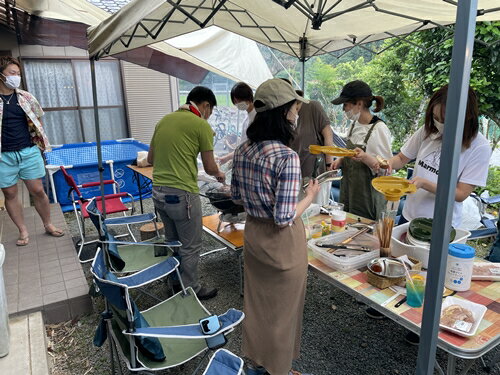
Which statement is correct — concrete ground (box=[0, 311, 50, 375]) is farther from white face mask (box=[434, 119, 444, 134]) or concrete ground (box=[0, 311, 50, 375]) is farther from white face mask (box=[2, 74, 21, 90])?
white face mask (box=[434, 119, 444, 134])

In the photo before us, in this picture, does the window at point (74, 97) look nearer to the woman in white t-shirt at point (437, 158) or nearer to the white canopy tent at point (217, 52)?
the white canopy tent at point (217, 52)

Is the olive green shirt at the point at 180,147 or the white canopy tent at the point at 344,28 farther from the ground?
the white canopy tent at the point at 344,28

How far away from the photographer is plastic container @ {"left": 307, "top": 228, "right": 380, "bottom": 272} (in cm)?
181

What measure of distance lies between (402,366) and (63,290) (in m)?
2.71

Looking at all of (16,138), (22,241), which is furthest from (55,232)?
(16,138)

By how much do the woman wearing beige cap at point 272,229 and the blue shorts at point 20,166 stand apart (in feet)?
8.37

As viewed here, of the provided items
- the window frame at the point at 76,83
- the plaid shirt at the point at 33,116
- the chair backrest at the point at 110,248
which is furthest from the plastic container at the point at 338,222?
the window frame at the point at 76,83

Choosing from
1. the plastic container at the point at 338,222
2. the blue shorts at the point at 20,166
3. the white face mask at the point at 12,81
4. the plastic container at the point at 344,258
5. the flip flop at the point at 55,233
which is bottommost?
the flip flop at the point at 55,233

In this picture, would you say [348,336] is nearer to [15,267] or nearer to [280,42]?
[15,267]

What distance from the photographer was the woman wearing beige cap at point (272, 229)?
1622mm

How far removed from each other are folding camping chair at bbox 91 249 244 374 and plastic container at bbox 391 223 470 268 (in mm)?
915

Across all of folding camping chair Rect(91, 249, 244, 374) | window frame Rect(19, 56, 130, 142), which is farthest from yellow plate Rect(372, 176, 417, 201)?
window frame Rect(19, 56, 130, 142)

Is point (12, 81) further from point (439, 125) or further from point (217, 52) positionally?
point (439, 125)

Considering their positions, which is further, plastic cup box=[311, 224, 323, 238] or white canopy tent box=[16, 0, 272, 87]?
white canopy tent box=[16, 0, 272, 87]
